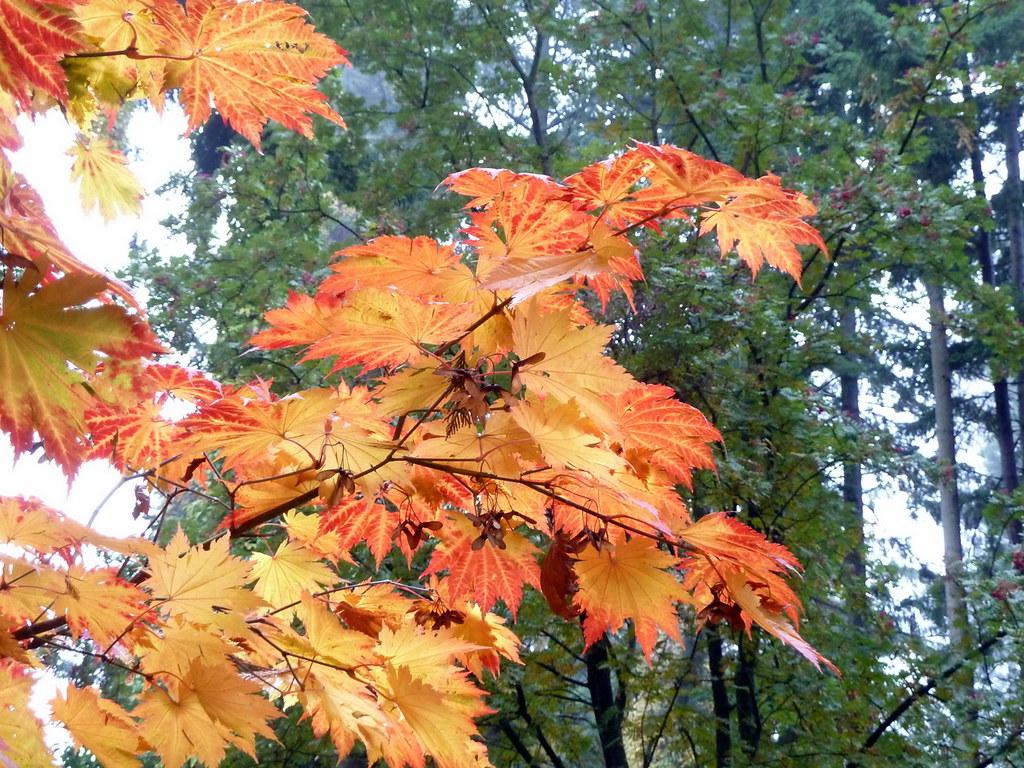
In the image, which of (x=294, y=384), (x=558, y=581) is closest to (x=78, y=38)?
(x=558, y=581)

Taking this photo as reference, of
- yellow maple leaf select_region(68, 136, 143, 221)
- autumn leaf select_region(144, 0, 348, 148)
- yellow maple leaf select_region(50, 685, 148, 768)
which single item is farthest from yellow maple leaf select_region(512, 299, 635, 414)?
yellow maple leaf select_region(68, 136, 143, 221)

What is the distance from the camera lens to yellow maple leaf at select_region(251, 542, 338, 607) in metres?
1.65

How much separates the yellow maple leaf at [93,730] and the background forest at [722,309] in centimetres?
230

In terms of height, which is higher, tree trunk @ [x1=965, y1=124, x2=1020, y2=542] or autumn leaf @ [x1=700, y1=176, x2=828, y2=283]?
tree trunk @ [x1=965, y1=124, x2=1020, y2=542]

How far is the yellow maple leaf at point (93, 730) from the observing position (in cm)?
116

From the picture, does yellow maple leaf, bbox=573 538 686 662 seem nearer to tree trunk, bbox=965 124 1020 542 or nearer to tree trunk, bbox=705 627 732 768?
tree trunk, bbox=705 627 732 768

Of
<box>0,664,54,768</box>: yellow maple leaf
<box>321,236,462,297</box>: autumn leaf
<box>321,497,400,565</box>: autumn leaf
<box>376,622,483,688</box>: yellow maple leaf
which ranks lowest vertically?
<box>0,664,54,768</box>: yellow maple leaf

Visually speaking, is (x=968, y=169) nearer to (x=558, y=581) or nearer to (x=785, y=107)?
(x=785, y=107)

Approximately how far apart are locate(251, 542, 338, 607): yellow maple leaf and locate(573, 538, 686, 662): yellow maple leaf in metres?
0.57

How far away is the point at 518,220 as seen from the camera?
1.14 metres

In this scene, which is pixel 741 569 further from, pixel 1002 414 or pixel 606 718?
pixel 1002 414

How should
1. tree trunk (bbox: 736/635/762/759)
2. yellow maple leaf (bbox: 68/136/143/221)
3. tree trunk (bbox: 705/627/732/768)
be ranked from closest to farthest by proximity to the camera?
yellow maple leaf (bbox: 68/136/143/221), tree trunk (bbox: 705/627/732/768), tree trunk (bbox: 736/635/762/759)

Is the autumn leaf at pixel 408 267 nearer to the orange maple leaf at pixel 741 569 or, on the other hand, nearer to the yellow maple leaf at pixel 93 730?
the orange maple leaf at pixel 741 569

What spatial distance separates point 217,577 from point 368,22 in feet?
18.8
